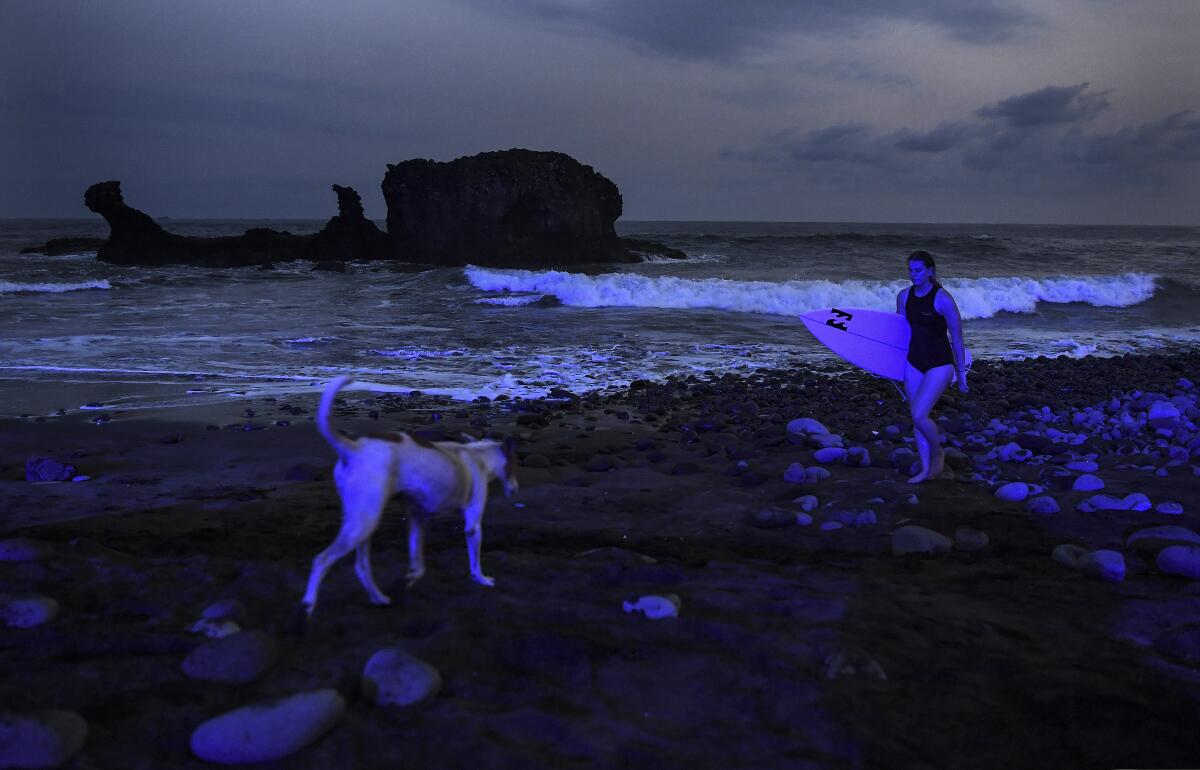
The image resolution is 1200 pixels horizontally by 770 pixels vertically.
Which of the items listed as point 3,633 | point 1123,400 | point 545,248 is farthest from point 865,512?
point 545,248

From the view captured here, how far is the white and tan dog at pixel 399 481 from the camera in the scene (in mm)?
3164

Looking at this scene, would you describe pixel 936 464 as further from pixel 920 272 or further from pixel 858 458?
pixel 920 272

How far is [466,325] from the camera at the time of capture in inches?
689

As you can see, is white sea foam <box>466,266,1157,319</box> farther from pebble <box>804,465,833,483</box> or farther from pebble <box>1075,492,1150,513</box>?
pebble <box>1075,492,1150,513</box>

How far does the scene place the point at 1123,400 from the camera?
929 cm

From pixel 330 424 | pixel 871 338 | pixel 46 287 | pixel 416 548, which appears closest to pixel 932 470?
pixel 871 338

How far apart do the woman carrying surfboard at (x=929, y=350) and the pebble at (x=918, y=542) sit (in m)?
1.45

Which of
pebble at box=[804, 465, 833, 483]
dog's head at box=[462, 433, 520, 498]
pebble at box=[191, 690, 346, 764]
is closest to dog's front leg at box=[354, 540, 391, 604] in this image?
dog's head at box=[462, 433, 520, 498]

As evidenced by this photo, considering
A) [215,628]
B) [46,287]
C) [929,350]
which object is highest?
[929,350]

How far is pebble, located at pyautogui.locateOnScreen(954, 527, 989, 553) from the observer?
480cm

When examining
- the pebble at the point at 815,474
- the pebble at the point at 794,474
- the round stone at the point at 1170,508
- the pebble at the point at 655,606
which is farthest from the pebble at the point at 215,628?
the round stone at the point at 1170,508

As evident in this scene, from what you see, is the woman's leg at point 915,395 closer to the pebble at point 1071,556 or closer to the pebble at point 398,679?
the pebble at point 1071,556

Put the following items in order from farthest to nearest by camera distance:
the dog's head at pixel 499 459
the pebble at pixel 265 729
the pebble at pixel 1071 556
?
the pebble at pixel 1071 556
the dog's head at pixel 499 459
the pebble at pixel 265 729

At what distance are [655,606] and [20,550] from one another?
3424mm
